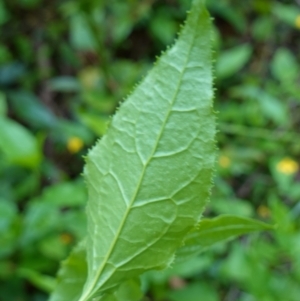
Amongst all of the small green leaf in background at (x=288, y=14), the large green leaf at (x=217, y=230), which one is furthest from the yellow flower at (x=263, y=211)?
the large green leaf at (x=217, y=230)

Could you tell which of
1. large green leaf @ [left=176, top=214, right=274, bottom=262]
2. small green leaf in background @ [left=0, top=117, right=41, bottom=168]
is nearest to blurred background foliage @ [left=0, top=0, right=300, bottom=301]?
small green leaf in background @ [left=0, top=117, right=41, bottom=168]

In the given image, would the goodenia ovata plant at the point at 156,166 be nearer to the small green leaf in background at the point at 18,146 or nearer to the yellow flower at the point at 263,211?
the small green leaf in background at the point at 18,146

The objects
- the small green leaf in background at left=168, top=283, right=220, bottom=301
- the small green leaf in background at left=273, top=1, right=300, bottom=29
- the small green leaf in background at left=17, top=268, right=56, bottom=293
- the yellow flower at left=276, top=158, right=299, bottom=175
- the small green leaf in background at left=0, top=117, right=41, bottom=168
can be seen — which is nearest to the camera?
the small green leaf in background at left=17, top=268, right=56, bottom=293

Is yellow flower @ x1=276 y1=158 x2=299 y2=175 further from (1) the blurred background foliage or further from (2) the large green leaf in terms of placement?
(2) the large green leaf

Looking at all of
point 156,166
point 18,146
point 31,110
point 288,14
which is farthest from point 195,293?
point 288,14

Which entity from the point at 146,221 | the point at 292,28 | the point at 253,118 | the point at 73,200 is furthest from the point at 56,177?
the point at 292,28

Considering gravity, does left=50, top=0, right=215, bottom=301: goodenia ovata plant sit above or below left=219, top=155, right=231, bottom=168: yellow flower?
above

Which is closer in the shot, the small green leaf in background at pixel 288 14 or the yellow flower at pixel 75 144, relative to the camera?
the yellow flower at pixel 75 144
